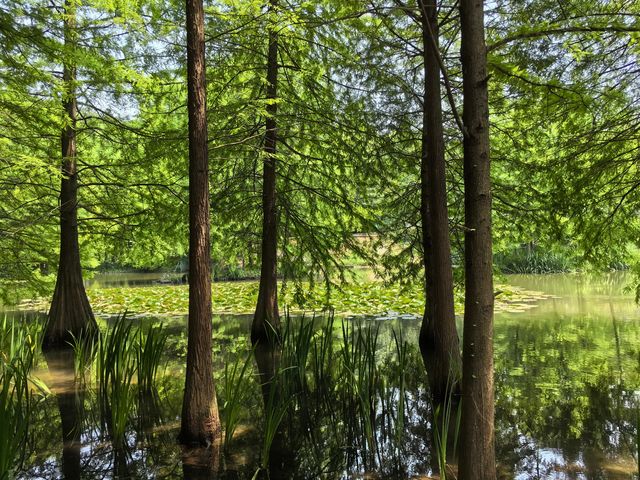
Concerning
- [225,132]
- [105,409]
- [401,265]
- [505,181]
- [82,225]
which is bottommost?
[105,409]

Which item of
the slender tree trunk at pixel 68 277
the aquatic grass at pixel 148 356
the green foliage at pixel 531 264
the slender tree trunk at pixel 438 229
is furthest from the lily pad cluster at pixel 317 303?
the green foliage at pixel 531 264

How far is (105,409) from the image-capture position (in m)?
4.88

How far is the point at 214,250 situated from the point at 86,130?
344 cm

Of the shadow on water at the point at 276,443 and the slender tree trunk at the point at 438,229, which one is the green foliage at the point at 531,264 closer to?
the slender tree trunk at the point at 438,229

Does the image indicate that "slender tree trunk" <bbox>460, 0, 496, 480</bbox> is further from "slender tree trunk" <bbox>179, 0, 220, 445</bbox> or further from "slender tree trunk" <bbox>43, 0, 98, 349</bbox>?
"slender tree trunk" <bbox>43, 0, 98, 349</bbox>

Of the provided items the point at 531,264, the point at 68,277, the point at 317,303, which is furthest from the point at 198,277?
the point at 531,264

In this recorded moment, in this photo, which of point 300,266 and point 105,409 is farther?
point 300,266

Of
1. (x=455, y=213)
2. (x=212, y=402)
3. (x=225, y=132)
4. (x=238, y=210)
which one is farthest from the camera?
(x=238, y=210)

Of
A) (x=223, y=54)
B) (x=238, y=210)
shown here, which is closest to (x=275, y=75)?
(x=223, y=54)

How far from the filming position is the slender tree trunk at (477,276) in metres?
2.77

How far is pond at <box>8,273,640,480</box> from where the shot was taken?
3.68 metres

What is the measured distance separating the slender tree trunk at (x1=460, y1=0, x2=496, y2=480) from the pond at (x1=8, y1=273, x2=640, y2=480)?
957mm

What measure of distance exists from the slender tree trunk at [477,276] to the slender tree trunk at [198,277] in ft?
7.49

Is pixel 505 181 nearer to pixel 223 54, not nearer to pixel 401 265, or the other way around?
pixel 401 265
